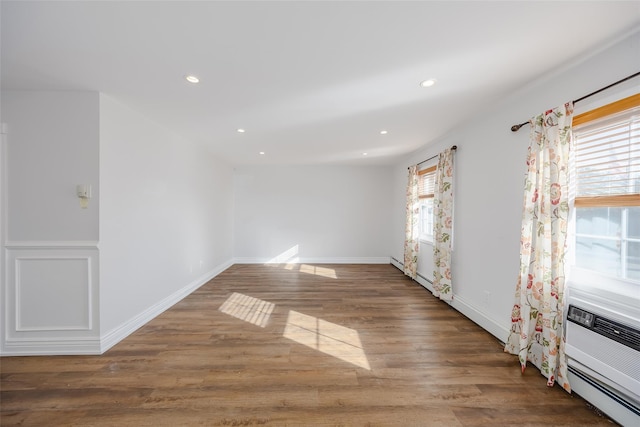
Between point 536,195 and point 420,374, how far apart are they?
1.73 meters

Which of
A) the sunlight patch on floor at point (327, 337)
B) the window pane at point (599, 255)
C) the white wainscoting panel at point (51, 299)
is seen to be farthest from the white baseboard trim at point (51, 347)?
the window pane at point (599, 255)

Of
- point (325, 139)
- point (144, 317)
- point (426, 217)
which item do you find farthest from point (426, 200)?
point (144, 317)

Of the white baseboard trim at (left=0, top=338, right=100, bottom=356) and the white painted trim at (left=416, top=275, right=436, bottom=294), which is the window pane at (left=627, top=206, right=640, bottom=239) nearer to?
the white painted trim at (left=416, top=275, right=436, bottom=294)

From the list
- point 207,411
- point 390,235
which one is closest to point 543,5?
point 207,411

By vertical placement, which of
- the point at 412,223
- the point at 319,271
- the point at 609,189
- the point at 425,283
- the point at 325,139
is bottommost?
the point at 319,271

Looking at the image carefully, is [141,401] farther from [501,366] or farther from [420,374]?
[501,366]

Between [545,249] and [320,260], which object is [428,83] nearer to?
[545,249]

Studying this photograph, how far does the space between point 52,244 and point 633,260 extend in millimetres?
4412

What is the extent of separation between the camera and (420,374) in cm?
195

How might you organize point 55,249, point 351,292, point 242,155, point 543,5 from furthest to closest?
point 242,155, point 351,292, point 55,249, point 543,5

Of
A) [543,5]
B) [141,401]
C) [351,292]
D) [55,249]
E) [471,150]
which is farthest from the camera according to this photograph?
[351,292]

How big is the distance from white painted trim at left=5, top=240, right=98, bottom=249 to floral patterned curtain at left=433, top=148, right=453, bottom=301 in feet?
13.0

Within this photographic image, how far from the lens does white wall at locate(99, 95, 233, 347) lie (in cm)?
231

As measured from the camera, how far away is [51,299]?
2.20 meters
